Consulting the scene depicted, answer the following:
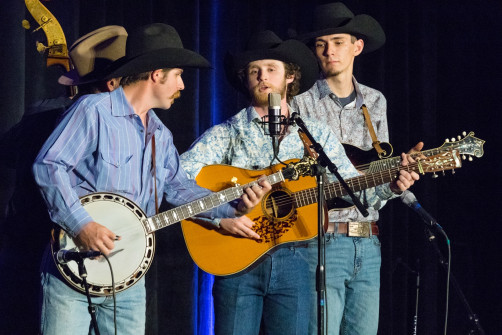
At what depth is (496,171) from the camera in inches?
236

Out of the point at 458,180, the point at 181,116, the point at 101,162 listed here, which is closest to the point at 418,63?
the point at 458,180

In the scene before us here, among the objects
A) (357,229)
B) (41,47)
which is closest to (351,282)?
(357,229)

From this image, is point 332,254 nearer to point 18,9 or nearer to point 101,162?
point 101,162

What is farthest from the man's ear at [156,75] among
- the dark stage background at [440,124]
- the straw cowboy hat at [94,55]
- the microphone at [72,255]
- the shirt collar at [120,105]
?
the dark stage background at [440,124]

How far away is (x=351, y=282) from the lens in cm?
407

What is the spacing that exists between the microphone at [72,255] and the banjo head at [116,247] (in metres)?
0.03

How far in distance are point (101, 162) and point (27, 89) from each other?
4.52ft

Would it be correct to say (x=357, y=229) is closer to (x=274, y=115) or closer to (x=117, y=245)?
(x=274, y=115)

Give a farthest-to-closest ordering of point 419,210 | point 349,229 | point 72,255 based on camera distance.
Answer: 1. point 419,210
2. point 349,229
3. point 72,255

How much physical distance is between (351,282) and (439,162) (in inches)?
34.0

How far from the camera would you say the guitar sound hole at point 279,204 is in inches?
156

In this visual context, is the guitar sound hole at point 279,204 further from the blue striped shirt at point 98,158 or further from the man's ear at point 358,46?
the man's ear at point 358,46

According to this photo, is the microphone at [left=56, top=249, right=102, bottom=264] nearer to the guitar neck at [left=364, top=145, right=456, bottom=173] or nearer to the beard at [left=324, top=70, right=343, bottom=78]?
the guitar neck at [left=364, top=145, right=456, bottom=173]

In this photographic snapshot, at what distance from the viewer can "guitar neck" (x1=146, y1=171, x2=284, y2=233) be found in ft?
11.1
